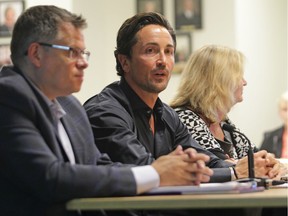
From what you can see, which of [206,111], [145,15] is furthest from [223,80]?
[145,15]

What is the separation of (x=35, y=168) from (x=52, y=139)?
17 centimetres

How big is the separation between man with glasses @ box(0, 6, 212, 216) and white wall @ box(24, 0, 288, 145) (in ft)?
11.8

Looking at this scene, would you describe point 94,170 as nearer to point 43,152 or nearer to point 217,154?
point 43,152

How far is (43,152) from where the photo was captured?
6.18ft

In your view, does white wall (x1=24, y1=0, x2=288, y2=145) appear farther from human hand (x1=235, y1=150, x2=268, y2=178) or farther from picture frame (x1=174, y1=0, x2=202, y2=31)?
human hand (x1=235, y1=150, x2=268, y2=178)

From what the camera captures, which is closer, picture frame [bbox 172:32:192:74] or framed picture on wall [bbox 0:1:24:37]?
framed picture on wall [bbox 0:1:24:37]

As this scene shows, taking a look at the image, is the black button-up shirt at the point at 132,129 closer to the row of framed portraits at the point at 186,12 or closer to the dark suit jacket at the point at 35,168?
the dark suit jacket at the point at 35,168

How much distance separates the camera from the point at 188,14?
6.27 metres

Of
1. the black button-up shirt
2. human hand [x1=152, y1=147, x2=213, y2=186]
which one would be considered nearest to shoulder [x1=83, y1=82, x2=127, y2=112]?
the black button-up shirt

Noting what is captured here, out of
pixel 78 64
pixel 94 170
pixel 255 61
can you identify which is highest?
pixel 78 64

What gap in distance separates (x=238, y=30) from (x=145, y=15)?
133 inches

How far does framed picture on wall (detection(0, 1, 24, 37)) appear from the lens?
19.4 ft

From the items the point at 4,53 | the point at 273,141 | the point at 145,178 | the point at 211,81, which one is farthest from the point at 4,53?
the point at 145,178

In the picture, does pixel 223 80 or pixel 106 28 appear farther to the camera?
pixel 106 28
